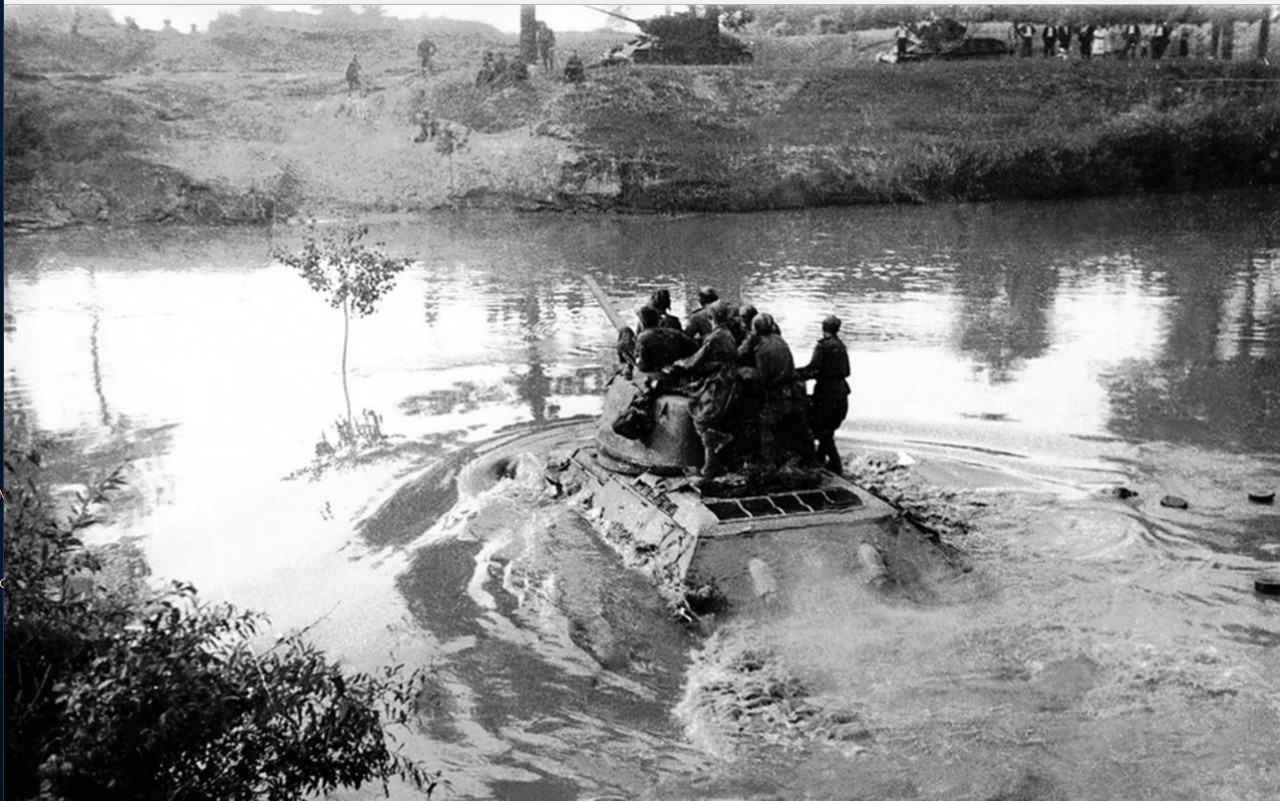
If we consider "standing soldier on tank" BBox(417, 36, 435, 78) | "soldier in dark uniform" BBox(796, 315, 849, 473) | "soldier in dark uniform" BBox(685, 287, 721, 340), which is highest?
"standing soldier on tank" BBox(417, 36, 435, 78)

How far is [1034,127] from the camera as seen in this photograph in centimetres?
3108

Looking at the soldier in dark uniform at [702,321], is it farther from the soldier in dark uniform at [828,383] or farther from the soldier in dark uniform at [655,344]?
the soldier in dark uniform at [828,383]

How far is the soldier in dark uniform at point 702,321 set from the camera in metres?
13.4

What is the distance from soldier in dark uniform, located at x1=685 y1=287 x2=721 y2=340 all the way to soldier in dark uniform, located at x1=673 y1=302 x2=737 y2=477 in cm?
138

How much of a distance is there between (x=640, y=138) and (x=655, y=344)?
706 inches

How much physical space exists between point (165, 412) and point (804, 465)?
38.6ft

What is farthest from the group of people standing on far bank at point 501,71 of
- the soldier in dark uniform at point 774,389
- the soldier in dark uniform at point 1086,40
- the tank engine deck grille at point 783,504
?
the tank engine deck grille at point 783,504

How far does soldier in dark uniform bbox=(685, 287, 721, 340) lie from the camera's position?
1344 centimetres

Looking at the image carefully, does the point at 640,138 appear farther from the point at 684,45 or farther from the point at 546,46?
the point at 546,46

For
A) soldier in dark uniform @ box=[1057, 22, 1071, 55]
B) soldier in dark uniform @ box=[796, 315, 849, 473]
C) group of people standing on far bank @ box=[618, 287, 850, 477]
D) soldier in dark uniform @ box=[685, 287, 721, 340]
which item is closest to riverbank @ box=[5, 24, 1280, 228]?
soldier in dark uniform @ box=[1057, 22, 1071, 55]

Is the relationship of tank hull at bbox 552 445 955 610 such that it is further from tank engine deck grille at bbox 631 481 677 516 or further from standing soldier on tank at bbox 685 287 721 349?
Result: standing soldier on tank at bbox 685 287 721 349

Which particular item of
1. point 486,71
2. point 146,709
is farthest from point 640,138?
point 146,709

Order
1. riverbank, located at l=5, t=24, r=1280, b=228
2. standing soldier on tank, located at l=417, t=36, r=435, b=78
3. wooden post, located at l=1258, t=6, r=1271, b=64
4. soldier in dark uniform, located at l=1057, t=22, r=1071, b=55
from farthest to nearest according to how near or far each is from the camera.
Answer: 1. soldier in dark uniform, located at l=1057, t=22, r=1071, b=55
2. standing soldier on tank, located at l=417, t=36, r=435, b=78
3. wooden post, located at l=1258, t=6, r=1271, b=64
4. riverbank, located at l=5, t=24, r=1280, b=228

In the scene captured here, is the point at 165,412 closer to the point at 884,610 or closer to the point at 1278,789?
the point at 884,610
